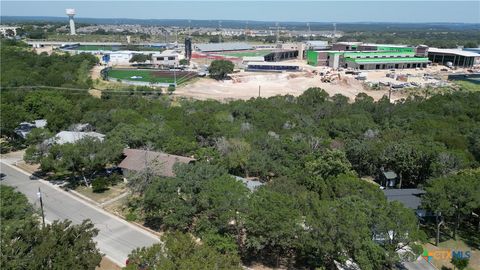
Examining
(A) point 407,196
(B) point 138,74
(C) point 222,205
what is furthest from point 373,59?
(C) point 222,205

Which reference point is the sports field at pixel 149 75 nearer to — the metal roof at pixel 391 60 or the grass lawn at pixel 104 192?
the metal roof at pixel 391 60

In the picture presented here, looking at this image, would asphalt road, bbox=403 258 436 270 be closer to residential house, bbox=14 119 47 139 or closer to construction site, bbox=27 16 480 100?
residential house, bbox=14 119 47 139

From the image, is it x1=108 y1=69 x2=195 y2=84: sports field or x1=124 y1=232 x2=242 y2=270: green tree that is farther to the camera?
x1=108 y1=69 x2=195 y2=84: sports field

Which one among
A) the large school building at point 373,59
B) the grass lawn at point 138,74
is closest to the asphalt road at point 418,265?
the grass lawn at point 138,74

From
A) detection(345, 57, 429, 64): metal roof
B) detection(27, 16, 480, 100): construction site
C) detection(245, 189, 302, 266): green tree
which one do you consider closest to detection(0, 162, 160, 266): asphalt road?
detection(245, 189, 302, 266): green tree

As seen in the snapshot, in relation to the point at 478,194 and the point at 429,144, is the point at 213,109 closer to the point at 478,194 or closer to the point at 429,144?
the point at 429,144

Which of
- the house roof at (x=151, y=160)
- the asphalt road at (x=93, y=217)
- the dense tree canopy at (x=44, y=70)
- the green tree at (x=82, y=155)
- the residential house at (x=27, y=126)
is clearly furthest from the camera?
the dense tree canopy at (x=44, y=70)

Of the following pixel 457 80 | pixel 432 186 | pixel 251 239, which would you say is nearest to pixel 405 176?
pixel 432 186
